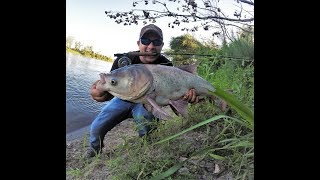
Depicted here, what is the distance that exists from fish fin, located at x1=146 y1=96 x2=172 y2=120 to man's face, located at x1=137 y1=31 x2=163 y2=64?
6.3 inches

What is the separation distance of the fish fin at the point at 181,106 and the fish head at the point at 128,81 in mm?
102

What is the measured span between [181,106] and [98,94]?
270mm

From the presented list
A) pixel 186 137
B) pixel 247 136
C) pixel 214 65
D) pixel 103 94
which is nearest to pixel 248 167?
pixel 247 136

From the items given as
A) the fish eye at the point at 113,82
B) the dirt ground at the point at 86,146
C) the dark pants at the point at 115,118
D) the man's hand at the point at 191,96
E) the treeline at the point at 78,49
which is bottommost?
the dirt ground at the point at 86,146

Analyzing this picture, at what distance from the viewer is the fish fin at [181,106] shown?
1.49m

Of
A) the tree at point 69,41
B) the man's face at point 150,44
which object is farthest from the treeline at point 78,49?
the man's face at point 150,44

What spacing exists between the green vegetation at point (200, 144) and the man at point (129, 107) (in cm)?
4

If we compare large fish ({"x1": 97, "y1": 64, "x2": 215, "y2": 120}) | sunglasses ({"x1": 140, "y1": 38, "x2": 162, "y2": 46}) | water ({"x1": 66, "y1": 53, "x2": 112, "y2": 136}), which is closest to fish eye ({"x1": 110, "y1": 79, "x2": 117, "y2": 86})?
large fish ({"x1": 97, "y1": 64, "x2": 215, "y2": 120})

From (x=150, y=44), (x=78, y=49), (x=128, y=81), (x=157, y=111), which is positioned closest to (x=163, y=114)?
(x=157, y=111)

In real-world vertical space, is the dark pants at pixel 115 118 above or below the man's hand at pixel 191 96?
below

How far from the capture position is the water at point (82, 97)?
157 centimetres

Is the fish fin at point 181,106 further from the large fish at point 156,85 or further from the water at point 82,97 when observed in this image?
the water at point 82,97

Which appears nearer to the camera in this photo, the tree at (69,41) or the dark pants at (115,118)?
the dark pants at (115,118)
